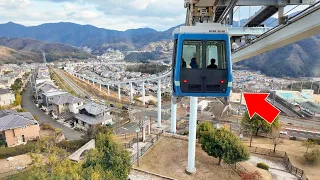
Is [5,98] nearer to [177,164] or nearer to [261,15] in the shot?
[177,164]

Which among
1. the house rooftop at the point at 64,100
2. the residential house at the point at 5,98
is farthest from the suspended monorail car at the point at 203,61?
the residential house at the point at 5,98

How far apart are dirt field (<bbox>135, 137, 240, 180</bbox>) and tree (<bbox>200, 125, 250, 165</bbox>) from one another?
0.67 meters

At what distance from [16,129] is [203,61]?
14693 mm

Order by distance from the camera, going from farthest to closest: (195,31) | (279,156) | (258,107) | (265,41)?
(279,156) < (258,107) < (265,41) < (195,31)

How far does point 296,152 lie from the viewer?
1388cm

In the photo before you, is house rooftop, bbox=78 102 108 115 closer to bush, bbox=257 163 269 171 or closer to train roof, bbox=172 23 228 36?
bush, bbox=257 163 269 171

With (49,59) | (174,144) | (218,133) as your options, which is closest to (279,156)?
(218,133)

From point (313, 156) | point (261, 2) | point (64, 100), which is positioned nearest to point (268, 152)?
point (313, 156)

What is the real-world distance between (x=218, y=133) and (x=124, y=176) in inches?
201

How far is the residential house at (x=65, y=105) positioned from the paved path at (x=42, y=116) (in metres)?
1.14

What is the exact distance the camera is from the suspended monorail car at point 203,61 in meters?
4.70

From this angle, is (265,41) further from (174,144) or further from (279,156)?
(279,156)

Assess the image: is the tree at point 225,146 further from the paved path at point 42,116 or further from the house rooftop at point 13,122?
the house rooftop at point 13,122

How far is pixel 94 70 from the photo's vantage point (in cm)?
8556
